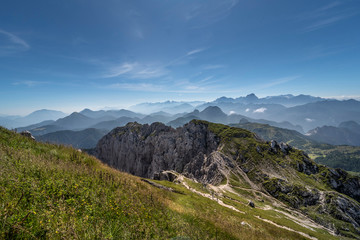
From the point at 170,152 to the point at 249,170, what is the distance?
70.3 meters

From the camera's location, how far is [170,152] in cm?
14725

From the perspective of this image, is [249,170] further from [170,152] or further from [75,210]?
[75,210]

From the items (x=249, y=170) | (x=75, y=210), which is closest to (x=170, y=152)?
(x=249, y=170)

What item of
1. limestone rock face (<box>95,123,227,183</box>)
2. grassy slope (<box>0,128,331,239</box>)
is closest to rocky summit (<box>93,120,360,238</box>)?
limestone rock face (<box>95,123,227,183</box>)

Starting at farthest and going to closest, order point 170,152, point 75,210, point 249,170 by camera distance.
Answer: point 170,152 → point 249,170 → point 75,210

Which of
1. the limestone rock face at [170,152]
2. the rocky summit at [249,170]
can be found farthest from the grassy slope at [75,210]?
the limestone rock face at [170,152]

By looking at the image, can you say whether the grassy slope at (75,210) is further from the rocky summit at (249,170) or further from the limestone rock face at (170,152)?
the limestone rock face at (170,152)

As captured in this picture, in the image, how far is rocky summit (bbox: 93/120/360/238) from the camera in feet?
265

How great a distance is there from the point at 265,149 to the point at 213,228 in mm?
132022

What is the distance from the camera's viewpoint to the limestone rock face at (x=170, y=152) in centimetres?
11469

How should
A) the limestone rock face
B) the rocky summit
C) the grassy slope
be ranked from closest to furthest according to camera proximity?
the grassy slope → the rocky summit → the limestone rock face

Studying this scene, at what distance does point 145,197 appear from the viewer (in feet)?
37.8

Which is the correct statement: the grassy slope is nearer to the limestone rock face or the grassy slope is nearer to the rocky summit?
the rocky summit

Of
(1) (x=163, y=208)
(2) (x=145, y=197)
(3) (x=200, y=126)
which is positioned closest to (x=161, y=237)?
(1) (x=163, y=208)
